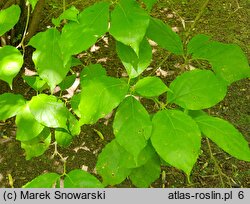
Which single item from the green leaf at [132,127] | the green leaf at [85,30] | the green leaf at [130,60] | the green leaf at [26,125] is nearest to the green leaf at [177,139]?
the green leaf at [132,127]

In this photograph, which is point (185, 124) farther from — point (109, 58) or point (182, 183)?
point (109, 58)

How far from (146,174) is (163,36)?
474 millimetres

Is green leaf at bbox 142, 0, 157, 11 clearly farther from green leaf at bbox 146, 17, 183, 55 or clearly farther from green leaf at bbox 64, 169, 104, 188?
green leaf at bbox 64, 169, 104, 188

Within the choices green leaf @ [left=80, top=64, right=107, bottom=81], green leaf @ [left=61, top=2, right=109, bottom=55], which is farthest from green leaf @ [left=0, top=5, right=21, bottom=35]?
green leaf @ [left=80, top=64, right=107, bottom=81]

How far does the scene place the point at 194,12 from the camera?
385 centimetres

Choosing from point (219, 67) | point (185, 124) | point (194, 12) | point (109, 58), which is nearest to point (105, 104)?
point (185, 124)

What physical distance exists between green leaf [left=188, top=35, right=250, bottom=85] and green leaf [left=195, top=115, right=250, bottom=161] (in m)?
0.20

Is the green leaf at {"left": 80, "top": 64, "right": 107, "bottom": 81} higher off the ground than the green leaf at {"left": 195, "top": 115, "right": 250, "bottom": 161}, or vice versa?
the green leaf at {"left": 80, "top": 64, "right": 107, "bottom": 81}

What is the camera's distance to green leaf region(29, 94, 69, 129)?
3.87ft

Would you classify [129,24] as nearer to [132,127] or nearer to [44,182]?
[132,127]

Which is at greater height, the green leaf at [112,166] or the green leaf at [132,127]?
the green leaf at [132,127]

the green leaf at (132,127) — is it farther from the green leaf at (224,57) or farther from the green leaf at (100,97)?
the green leaf at (224,57)

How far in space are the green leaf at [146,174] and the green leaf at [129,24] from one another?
1.27 feet

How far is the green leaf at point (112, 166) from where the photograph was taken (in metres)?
1.17
